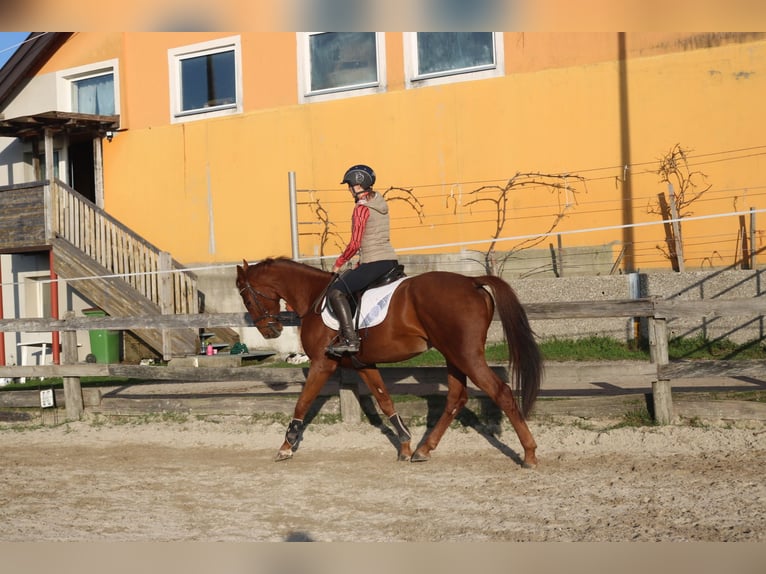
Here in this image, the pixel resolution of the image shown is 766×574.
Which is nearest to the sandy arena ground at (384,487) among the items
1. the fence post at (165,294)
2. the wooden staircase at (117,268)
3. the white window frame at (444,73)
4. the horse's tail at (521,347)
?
the horse's tail at (521,347)

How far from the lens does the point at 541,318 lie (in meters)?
7.73

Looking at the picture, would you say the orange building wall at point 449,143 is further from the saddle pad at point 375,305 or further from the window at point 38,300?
the saddle pad at point 375,305

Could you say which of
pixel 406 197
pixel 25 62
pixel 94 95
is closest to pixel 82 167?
pixel 94 95

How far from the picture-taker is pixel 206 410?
907cm

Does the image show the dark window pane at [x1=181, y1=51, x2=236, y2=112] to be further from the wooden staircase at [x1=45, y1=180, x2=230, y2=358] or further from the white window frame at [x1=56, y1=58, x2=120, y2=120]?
the wooden staircase at [x1=45, y1=180, x2=230, y2=358]

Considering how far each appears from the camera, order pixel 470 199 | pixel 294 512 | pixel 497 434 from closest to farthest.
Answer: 1. pixel 294 512
2. pixel 497 434
3. pixel 470 199

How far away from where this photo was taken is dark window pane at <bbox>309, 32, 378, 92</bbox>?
15773 mm

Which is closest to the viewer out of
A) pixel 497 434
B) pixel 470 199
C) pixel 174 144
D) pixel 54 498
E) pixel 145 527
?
pixel 145 527

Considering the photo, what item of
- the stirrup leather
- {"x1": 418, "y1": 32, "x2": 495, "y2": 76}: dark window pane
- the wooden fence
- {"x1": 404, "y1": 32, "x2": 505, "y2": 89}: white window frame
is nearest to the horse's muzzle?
the wooden fence

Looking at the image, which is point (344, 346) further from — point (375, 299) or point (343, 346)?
point (375, 299)

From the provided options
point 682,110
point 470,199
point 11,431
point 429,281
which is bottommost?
point 11,431
